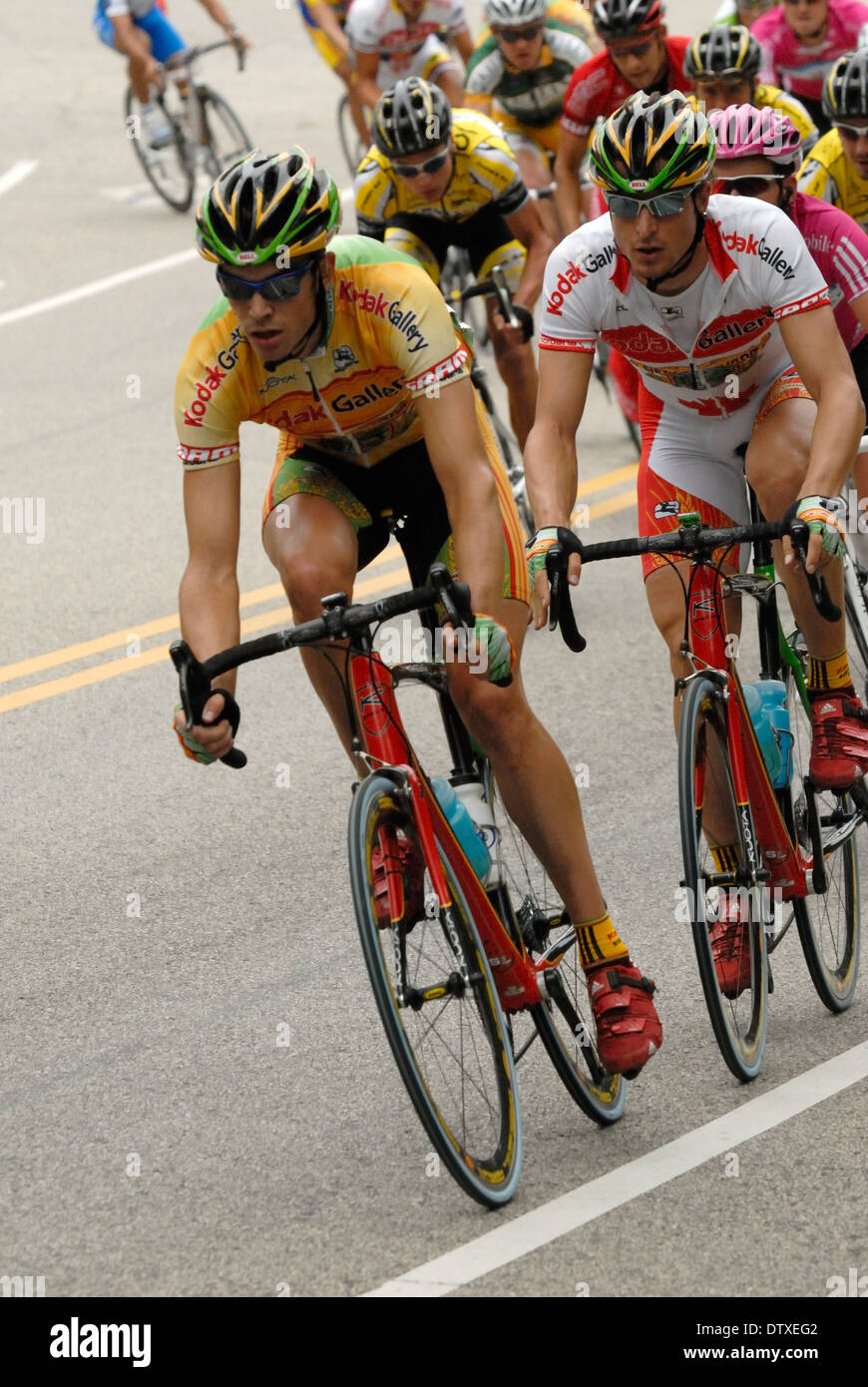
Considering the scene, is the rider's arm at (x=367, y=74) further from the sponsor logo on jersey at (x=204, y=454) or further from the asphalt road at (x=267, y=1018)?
the sponsor logo on jersey at (x=204, y=454)

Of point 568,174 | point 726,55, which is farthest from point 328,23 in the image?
point 726,55

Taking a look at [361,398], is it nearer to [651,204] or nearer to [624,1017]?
[651,204]

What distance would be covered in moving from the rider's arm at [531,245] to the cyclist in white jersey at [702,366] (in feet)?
11.8

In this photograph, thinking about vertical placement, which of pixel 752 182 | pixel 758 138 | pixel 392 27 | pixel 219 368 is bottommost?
pixel 392 27

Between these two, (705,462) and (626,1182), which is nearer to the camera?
(626,1182)

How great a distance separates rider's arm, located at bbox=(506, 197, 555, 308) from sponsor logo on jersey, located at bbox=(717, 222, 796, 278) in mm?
4041

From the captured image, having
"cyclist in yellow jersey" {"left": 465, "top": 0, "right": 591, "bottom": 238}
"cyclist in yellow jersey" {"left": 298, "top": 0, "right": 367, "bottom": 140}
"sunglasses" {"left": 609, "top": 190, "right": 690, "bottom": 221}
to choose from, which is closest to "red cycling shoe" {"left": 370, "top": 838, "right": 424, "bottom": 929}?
"sunglasses" {"left": 609, "top": 190, "right": 690, "bottom": 221}

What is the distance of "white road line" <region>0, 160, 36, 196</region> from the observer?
58.7ft

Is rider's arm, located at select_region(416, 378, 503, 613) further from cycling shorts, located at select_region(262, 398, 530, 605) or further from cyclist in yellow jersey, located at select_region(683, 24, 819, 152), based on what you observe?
cyclist in yellow jersey, located at select_region(683, 24, 819, 152)

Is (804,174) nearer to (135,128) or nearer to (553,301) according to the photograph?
(553,301)

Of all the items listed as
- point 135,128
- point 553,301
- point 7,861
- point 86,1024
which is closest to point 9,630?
point 7,861

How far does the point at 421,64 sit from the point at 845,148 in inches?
255

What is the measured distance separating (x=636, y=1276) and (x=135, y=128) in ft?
46.7

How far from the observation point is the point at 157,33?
1628 cm
